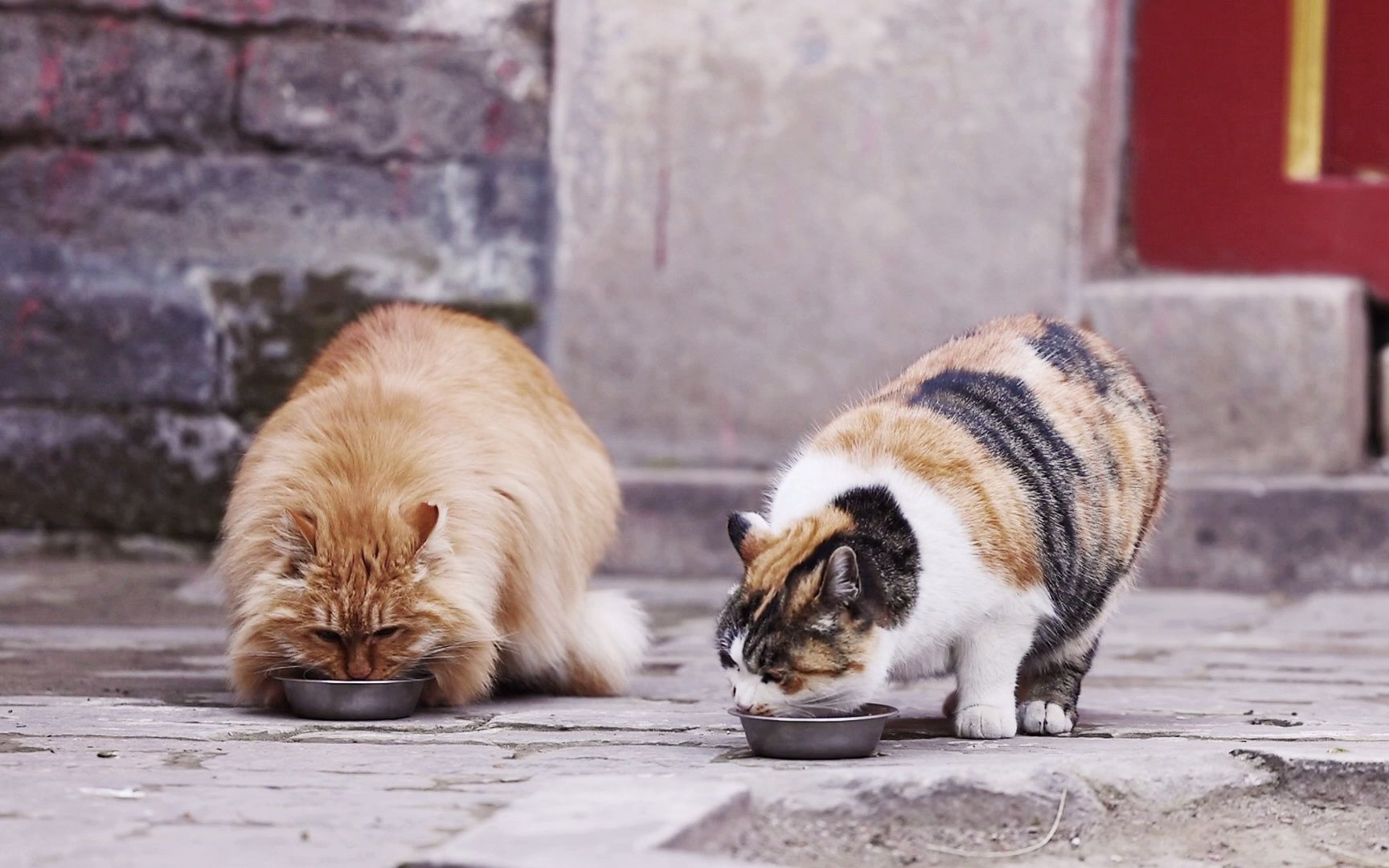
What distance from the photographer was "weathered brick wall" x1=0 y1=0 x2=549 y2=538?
7.11 metres

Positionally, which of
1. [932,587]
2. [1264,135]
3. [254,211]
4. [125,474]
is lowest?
[125,474]

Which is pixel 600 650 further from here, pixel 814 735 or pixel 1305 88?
pixel 1305 88

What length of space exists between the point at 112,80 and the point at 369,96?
1.03m

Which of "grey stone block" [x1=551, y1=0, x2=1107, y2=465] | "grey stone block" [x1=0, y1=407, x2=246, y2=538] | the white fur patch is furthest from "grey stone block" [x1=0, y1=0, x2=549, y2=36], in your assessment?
the white fur patch

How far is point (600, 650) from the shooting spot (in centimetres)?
444

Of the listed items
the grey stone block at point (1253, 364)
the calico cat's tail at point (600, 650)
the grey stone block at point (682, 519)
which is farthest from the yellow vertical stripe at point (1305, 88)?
the calico cat's tail at point (600, 650)

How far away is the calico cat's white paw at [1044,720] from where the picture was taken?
151 inches

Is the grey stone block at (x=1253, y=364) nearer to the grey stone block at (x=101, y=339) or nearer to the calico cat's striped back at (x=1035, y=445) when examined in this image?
the calico cat's striped back at (x=1035, y=445)

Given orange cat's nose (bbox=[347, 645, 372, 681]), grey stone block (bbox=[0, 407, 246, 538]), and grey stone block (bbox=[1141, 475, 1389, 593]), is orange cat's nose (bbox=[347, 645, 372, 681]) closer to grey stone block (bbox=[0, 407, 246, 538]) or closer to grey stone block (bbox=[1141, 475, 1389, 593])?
grey stone block (bbox=[0, 407, 246, 538])

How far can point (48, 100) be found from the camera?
716 centimetres

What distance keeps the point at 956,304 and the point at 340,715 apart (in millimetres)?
3874

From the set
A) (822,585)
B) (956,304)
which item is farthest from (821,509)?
(956,304)

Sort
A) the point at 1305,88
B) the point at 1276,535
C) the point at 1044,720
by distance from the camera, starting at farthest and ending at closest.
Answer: the point at 1305,88
the point at 1276,535
the point at 1044,720

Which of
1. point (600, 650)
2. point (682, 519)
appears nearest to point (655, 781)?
point (600, 650)
